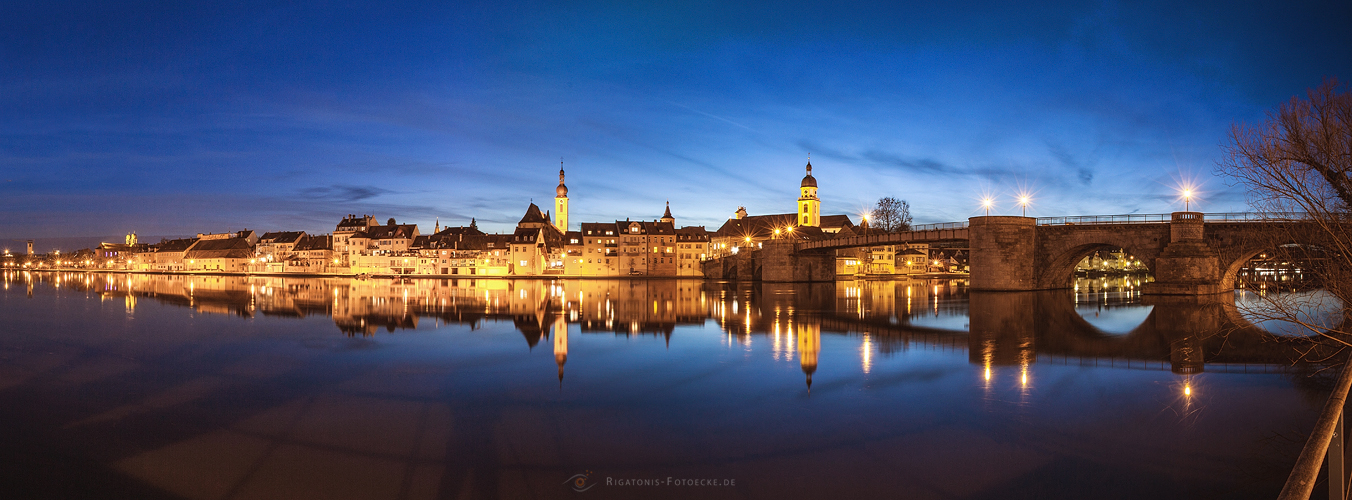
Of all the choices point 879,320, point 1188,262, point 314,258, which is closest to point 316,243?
point 314,258

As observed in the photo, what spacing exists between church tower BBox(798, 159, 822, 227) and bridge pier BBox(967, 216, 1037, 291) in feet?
203

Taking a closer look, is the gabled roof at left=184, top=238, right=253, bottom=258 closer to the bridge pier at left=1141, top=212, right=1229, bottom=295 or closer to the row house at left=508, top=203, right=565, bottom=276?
the row house at left=508, top=203, right=565, bottom=276

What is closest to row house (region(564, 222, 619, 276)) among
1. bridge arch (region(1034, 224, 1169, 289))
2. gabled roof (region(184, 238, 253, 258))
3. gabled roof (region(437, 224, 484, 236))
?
gabled roof (region(437, 224, 484, 236))

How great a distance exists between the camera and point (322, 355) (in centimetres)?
1978

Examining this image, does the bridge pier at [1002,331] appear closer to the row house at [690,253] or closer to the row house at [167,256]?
the row house at [690,253]

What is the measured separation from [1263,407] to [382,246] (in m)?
101

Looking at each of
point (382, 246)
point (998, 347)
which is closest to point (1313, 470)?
point (998, 347)

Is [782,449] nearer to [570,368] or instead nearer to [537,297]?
[570,368]

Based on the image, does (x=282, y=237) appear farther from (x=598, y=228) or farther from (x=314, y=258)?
(x=598, y=228)

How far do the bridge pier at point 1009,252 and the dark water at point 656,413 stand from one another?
19.7 metres

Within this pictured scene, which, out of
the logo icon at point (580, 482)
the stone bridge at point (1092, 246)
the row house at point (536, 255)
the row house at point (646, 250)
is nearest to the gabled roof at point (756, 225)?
the row house at point (646, 250)

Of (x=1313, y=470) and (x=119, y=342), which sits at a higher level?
(x=1313, y=470)

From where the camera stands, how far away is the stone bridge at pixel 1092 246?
38.8 meters

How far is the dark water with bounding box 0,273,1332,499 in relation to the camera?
28.9 ft
